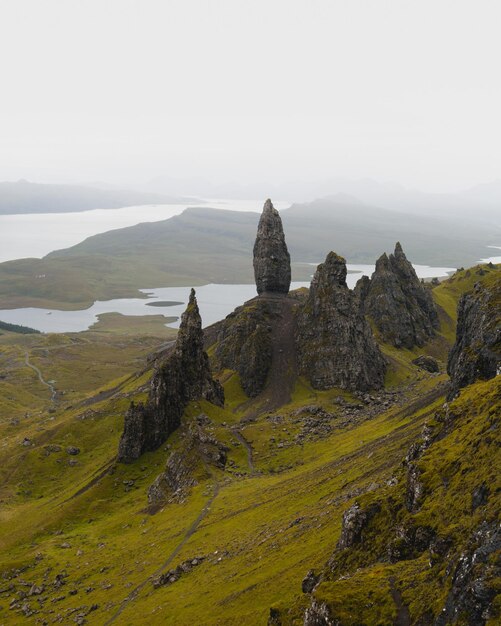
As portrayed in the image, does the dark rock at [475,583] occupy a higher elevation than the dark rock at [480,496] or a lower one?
lower

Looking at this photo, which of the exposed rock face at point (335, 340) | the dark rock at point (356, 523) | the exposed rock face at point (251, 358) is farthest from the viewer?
the exposed rock face at point (251, 358)

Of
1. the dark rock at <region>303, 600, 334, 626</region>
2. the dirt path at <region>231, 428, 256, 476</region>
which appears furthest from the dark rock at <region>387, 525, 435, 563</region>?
the dirt path at <region>231, 428, 256, 476</region>

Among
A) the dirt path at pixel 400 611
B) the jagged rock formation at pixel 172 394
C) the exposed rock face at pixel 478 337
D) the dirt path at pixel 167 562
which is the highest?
the exposed rock face at pixel 478 337

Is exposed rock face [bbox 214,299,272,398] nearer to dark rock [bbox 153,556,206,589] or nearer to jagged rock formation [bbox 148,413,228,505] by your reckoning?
jagged rock formation [bbox 148,413,228,505]

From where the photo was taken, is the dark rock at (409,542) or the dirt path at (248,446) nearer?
the dark rock at (409,542)

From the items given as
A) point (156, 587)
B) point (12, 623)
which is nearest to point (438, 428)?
point (156, 587)

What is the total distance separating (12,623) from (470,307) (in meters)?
94.5

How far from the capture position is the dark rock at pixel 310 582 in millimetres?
50375

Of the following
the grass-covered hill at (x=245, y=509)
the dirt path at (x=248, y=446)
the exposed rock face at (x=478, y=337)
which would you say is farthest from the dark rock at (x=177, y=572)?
the exposed rock face at (x=478, y=337)

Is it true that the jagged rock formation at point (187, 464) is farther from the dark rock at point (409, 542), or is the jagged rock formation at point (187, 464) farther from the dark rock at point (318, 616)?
the dark rock at point (318, 616)

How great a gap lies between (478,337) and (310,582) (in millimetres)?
50603

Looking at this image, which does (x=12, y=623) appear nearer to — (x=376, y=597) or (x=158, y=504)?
(x=158, y=504)

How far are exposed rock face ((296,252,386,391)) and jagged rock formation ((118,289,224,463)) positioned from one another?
36.4 metres

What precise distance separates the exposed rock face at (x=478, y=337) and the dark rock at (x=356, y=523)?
26.8 m
